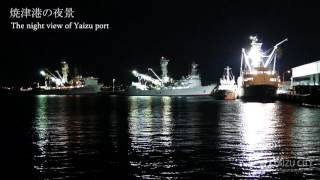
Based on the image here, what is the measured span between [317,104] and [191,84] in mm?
117511

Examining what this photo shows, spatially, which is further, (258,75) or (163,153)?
(258,75)

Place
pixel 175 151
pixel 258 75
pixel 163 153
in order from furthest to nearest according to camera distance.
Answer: pixel 258 75 → pixel 175 151 → pixel 163 153

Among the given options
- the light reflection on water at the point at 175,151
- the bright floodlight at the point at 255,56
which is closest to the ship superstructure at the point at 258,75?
the bright floodlight at the point at 255,56

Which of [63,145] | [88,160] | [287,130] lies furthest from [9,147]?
[287,130]

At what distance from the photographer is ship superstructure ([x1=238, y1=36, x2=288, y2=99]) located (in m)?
104

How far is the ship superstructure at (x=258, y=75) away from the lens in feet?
341

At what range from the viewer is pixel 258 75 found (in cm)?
10725

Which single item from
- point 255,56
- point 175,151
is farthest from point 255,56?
point 175,151

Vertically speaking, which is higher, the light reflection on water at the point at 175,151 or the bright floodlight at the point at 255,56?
the bright floodlight at the point at 255,56

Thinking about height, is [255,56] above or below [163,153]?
above

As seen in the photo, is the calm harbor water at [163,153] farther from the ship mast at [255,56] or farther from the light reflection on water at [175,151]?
the ship mast at [255,56]

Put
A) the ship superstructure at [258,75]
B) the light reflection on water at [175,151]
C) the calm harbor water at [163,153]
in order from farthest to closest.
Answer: the ship superstructure at [258,75], the light reflection on water at [175,151], the calm harbor water at [163,153]

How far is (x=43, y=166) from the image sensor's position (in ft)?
70.0

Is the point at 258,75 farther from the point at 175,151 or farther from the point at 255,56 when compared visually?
the point at 175,151
